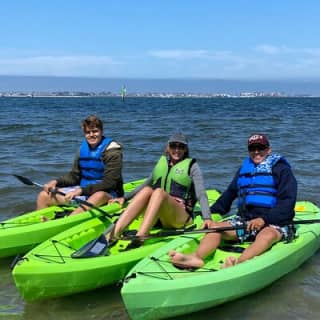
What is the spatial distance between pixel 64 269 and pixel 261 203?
1992 mm

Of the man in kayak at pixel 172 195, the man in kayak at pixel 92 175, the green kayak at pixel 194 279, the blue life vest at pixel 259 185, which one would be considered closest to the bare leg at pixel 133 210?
the man in kayak at pixel 172 195

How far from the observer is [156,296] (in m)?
4.14

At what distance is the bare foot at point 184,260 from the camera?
465 cm

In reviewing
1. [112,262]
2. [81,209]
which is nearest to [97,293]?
[112,262]

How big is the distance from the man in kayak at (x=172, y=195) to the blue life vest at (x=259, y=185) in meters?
0.40

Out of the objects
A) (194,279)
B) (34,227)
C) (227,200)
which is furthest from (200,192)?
(34,227)

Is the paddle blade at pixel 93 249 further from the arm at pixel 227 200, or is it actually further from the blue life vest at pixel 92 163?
the blue life vest at pixel 92 163

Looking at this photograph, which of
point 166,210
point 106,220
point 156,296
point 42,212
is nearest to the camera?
point 156,296

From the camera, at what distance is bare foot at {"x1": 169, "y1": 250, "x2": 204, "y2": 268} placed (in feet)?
15.3

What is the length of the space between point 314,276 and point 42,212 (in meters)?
3.08

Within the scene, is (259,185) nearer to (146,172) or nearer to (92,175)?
(92,175)

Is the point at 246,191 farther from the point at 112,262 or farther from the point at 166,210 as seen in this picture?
the point at 112,262

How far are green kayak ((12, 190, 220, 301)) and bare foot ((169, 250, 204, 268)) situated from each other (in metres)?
0.44

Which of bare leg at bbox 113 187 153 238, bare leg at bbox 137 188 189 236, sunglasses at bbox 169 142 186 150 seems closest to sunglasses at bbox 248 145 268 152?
sunglasses at bbox 169 142 186 150
